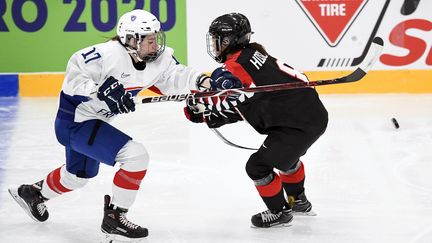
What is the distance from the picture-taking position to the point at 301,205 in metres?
3.97

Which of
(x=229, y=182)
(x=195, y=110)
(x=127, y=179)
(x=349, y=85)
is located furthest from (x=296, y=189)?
(x=349, y=85)

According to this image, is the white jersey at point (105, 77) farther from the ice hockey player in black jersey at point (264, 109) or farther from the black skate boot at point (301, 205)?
the black skate boot at point (301, 205)

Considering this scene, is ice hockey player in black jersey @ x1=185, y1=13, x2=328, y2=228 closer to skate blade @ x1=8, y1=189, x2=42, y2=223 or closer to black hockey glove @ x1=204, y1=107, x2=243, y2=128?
Result: black hockey glove @ x1=204, y1=107, x2=243, y2=128

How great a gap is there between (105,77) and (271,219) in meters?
0.95

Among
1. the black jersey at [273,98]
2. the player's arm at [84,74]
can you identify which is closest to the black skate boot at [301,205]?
the black jersey at [273,98]

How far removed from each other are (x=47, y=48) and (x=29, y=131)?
201cm

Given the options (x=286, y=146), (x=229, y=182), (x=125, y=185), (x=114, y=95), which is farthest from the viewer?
(x=229, y=182)

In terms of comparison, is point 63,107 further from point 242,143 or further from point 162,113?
point 162,113

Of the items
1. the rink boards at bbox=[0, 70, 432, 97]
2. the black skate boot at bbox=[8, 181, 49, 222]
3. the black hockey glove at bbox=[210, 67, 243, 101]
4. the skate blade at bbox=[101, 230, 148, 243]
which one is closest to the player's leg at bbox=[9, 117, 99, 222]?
the black skate boot at bbox=[8, 181, 49, 222]

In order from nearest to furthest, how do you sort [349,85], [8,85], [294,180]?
[294,180]
[349,85]
[8,85]

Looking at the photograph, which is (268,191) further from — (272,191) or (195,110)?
(195,110)

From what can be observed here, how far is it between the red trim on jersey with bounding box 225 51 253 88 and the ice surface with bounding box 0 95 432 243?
65 cm

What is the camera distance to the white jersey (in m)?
3.43

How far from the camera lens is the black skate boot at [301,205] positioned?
3971 millimetres
